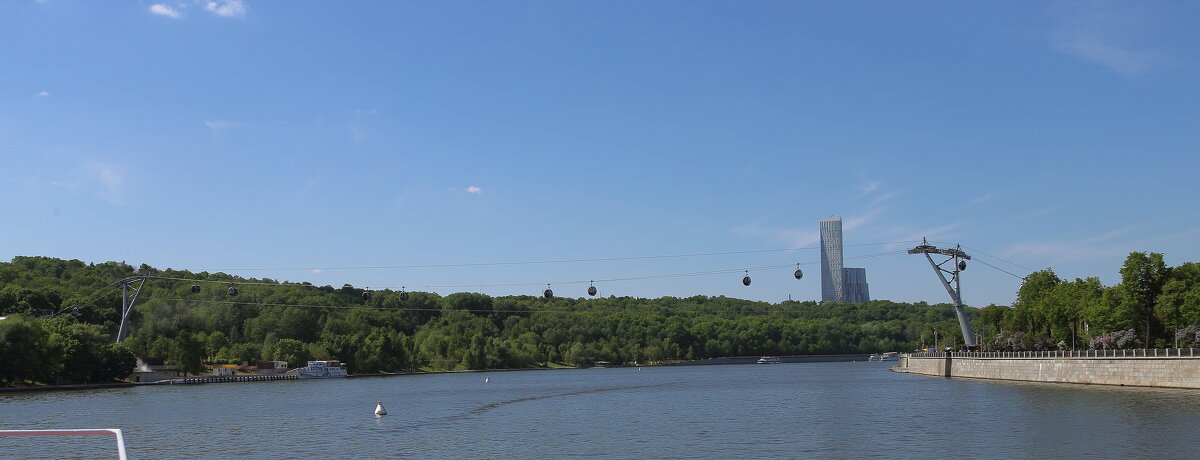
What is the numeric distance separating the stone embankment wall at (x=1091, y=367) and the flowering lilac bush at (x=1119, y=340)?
3148 millimetres

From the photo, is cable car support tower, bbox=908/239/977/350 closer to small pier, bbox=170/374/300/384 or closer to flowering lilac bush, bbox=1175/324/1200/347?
flowering lilac bush, bbox=1175/324/1200/347

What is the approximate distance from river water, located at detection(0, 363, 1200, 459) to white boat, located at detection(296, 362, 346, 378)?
7271 cm

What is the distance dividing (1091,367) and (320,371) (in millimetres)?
119422

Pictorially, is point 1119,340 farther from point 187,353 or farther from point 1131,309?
point 187,353

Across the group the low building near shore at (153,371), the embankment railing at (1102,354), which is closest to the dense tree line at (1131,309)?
the embankment railing at (1102,354)

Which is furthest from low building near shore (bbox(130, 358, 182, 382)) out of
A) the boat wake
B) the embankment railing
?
the embankment railing

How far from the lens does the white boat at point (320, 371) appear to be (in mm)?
157625

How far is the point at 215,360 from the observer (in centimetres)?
15925

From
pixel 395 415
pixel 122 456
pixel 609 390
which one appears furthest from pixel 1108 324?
pixel 122 456

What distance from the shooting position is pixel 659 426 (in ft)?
177

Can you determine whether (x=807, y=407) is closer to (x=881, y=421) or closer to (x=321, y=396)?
(x=881, y=421)

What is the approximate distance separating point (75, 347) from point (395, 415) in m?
65.2

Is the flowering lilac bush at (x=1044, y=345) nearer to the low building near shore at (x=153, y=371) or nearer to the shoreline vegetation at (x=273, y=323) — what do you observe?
the shoreline vegetation at (x=273, y=323)

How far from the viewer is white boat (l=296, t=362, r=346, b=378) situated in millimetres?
157625
